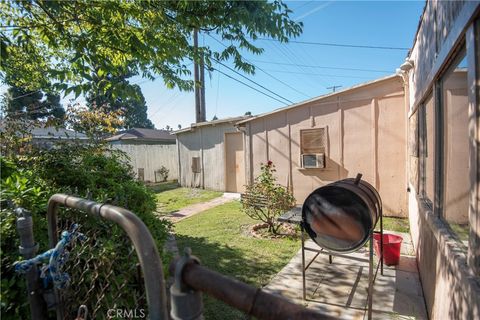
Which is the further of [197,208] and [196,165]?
[196,165]

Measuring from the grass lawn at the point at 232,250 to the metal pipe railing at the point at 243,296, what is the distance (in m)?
2.64

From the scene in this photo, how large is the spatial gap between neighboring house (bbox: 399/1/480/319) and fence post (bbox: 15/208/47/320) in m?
2.09

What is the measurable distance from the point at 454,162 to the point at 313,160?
5369mm

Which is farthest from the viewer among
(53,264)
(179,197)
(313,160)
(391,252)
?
(179,197)

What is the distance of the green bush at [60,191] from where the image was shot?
1497mm

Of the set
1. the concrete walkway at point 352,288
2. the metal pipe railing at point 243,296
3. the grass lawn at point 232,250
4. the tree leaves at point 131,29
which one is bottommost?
the concrete walkway at point 352,288

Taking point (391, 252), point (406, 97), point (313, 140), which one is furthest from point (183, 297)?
point (313, 140)

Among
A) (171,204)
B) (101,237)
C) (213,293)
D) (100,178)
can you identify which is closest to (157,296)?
(213,293)

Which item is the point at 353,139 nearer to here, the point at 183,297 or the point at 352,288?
the point at 352,288

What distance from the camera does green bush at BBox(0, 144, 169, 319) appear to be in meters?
1.50

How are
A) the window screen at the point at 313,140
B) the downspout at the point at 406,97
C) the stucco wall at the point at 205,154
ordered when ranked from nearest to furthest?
A: the downspout at the point at 406,97 → the window screen at the point at 313,140 → the stucco wall at the point at 205,154

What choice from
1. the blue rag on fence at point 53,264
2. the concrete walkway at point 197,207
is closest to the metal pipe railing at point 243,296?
the blue rag on fence at point 53,264

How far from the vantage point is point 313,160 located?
754cm

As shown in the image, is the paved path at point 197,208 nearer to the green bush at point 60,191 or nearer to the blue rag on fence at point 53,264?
the green bush at point 60,191
